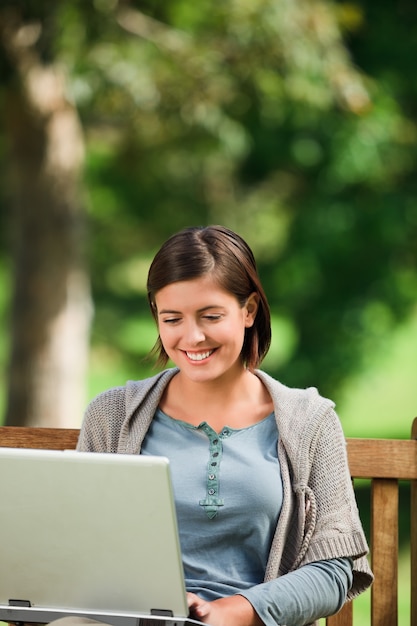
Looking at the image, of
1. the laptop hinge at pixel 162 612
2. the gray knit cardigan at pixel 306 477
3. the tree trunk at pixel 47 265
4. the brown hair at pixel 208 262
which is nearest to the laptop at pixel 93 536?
the laptop hinge at pixel 162 612

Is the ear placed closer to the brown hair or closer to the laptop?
the brown hair

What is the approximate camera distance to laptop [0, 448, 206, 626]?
5.56 feet

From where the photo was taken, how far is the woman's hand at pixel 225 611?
186cm

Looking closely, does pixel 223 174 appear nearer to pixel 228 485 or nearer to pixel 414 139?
pixel 414 139

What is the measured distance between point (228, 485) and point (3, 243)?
10.3m

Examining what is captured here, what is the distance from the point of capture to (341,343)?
7.07 meters

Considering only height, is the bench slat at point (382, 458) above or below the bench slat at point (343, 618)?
above

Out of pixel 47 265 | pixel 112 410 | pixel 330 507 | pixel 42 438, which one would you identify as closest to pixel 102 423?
pixel 112 410

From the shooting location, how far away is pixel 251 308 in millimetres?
2195

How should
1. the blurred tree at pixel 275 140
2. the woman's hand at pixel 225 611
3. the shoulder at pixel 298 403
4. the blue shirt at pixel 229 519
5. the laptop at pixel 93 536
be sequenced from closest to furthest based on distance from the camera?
the laptop at pixel 93 536, the woman's hand at pixel 225 611, the blue shirt at pixel 229 519, the shoulder at pixel 298 403, the blurred tree at pixel 275 140

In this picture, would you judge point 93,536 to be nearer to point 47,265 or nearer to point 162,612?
point 162,612

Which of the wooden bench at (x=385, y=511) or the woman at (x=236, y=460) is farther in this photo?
the wooden bench at (x=385, y=511)

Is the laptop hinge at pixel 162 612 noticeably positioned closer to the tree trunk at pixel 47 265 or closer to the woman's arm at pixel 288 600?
the woman's arm at pixel 288 600

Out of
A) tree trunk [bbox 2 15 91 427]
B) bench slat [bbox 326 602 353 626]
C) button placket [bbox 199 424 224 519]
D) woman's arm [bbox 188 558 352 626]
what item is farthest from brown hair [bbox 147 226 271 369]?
tree trunk [bbox 2 15 91 427]
